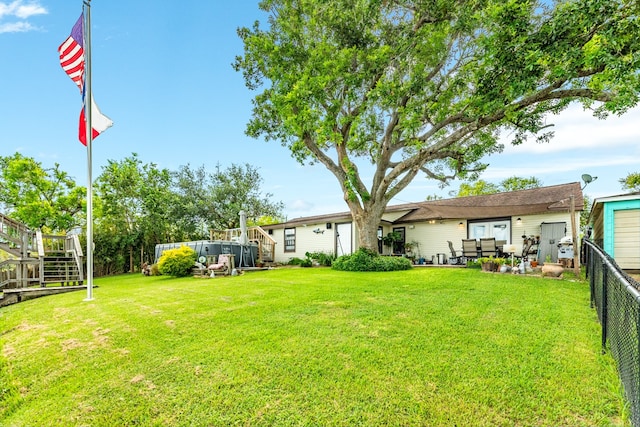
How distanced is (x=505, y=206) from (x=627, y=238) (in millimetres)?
5130

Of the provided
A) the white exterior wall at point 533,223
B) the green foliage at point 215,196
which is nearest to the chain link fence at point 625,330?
the white exterior wall at point 533,223

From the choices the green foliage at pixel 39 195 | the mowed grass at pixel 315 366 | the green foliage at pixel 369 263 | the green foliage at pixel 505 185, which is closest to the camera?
the mowed grass at pixel 315 366

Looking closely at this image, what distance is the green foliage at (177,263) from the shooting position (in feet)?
38.3

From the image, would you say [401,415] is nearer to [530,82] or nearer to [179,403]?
[179,403]

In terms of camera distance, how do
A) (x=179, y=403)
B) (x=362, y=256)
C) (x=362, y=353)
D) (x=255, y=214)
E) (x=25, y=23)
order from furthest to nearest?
(x=255, y=214) → (x=362, y=256) → (x=25, y=23) → (x=362, y=353) → (x=179, y=403)

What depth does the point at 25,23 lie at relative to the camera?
10422 millimetres

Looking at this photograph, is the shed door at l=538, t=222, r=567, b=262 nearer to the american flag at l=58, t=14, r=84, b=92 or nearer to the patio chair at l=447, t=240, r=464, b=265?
the patio chair at l=447, t=240, r=464, b=265

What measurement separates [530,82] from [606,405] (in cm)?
814

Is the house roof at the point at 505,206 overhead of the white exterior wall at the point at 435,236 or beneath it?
overhead

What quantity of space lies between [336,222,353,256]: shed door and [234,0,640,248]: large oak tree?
2.39m

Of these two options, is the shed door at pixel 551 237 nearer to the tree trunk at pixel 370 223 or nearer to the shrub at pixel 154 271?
the tree trunk at pixel 370 223

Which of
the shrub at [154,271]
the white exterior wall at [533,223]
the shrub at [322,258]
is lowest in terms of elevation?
the shrub at [154,271]

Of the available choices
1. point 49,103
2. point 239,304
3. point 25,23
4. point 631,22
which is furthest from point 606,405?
point 49,103

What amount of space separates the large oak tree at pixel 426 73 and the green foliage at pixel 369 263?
734 millimetres
